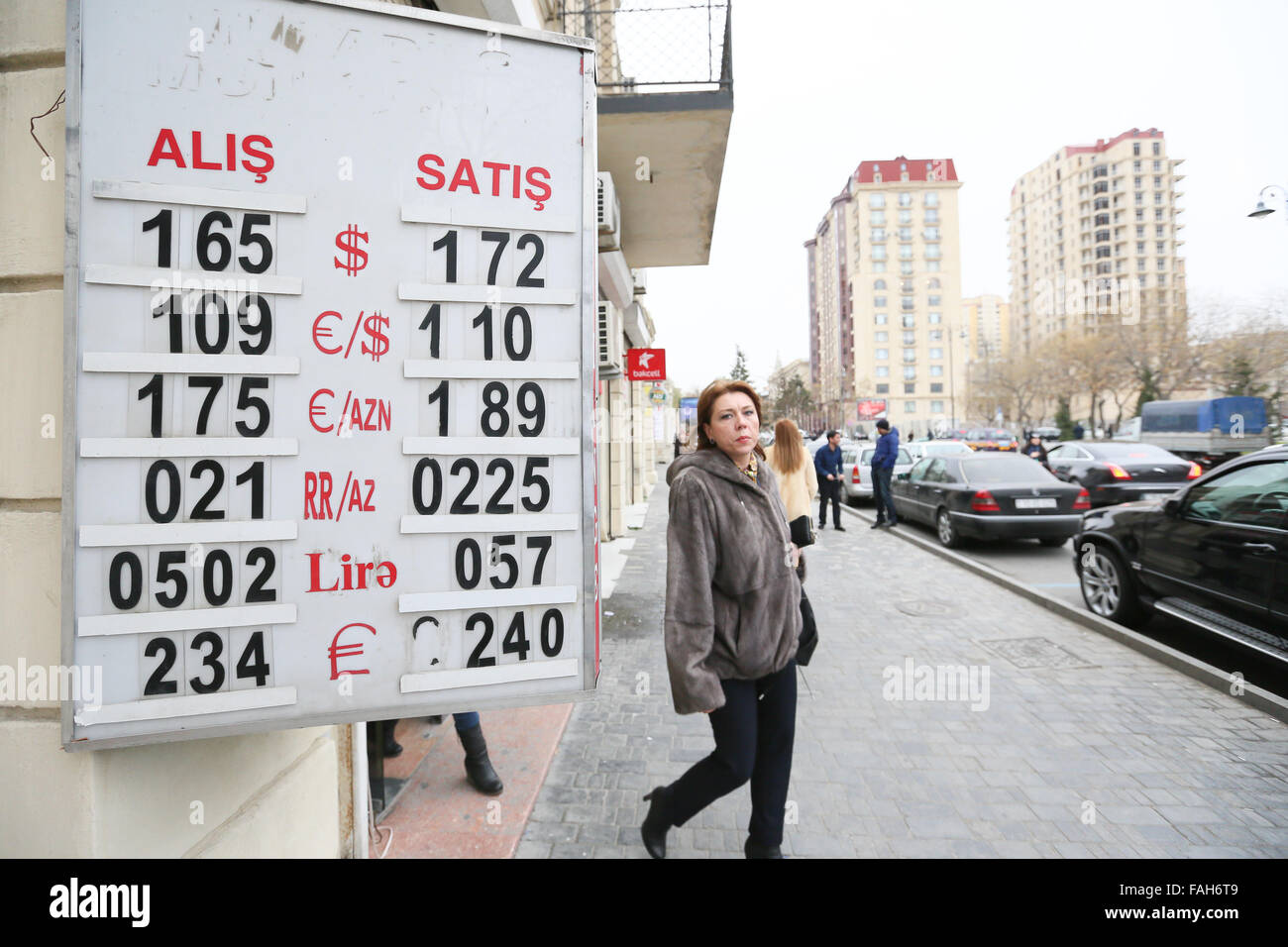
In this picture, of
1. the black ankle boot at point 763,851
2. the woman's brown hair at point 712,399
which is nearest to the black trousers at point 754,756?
the black ankle boot at point 763,851

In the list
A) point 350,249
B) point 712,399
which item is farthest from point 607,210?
point 350,249

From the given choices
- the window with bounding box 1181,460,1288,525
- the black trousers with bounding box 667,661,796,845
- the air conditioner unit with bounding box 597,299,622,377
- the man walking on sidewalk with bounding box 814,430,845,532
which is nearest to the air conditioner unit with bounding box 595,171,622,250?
the air conditioner unit with bounding box 597,299,622,377

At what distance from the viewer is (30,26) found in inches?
71.7

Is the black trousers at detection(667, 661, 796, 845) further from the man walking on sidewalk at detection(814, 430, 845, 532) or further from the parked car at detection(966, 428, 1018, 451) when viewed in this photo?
the parked car at detection(966, 428, 1018, 451)

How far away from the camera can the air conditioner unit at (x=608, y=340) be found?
30.0 ft

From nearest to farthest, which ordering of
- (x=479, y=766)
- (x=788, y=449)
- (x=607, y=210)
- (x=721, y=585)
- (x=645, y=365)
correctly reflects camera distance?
(x=721, y=585)
(x=479, y=766)
(x=788, y=449)
(x=607, y=210)
(x=645, y=365)

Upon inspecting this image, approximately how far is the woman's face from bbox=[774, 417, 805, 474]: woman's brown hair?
3.28m

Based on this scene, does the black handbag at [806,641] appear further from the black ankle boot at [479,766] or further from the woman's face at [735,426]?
the black ankle boot at [479,766]

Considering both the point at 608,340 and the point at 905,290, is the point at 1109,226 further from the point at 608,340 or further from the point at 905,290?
the point at 608,340

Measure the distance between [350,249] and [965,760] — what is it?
390 centimetres

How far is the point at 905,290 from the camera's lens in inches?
3691

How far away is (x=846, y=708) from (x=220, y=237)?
426cm

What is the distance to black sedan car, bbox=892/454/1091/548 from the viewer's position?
946cm

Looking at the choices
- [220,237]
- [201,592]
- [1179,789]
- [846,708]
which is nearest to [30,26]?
[220,237]
